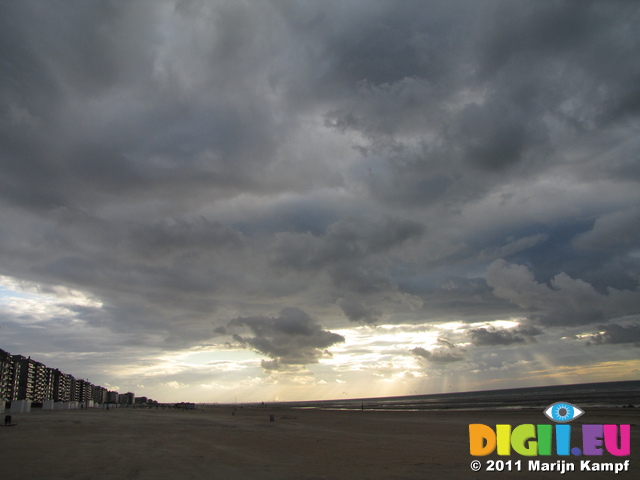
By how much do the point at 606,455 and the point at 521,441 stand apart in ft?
13.8

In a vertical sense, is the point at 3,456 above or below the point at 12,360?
above

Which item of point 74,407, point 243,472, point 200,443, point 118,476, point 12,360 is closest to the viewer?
point 118,476

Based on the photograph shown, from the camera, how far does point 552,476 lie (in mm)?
17250

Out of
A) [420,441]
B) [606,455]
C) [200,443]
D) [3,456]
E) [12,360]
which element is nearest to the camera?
[3,456]

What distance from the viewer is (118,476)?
50.8 ft

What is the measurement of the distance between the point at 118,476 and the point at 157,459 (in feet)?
15.5

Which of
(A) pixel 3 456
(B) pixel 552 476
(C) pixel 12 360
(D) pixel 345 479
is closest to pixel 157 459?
(A) pixel 3 456

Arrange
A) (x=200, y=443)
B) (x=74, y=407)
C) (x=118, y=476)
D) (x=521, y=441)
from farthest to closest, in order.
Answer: (x=74, y=407), (x=200, y=443), (x=521, y=441), (x=118, y=476)

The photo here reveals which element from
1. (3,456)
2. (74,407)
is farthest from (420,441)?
(74,407)

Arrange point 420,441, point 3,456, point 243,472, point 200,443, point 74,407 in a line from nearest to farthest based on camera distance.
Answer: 1. point 243,472
2. point 3,456
3. point 200,443
4. point 420,441
5. point 74,407

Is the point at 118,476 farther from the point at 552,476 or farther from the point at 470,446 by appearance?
the point at 470,446

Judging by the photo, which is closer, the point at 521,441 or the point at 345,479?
the point at 345,479

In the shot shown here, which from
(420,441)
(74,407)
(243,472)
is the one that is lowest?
(74,407)

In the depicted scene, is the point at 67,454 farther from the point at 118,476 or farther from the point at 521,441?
the point at 521,441
